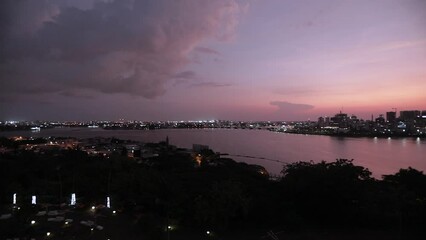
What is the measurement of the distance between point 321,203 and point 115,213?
4267 mm

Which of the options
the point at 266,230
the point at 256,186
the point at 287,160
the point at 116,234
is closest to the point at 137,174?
the point at 116,234

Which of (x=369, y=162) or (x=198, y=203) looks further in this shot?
(x=369, y=162)

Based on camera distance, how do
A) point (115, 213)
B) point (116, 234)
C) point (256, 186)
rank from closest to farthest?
point (116, 234) → point (115, 213) → point (256, 186)

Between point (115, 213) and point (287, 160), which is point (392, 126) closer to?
point (287, 160)

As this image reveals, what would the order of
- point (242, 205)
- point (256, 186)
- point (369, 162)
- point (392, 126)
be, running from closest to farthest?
point (242, 205), point (256, 186), point (369, 162), point (392, 126)

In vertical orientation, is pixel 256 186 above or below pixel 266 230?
above

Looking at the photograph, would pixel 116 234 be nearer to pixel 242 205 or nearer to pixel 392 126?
pixel 242 205

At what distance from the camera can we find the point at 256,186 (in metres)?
7.43

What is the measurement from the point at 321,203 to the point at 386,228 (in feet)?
4.13

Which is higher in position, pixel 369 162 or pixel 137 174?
pixel 137 174

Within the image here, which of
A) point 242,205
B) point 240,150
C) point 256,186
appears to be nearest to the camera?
point 242,205

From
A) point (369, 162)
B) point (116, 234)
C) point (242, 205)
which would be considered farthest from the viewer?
point (369, 162)

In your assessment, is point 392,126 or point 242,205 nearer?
point 242,205

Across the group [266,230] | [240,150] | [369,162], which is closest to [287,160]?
[369,162]
